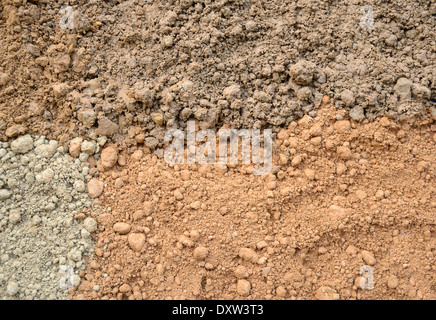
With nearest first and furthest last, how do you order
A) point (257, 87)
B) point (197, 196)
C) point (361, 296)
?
1. point (361, 296)
2. point (197, 196)
3. point (257, 87)

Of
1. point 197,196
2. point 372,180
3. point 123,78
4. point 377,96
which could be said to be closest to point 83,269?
point 197,196

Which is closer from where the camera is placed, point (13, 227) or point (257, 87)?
point (13, 227)

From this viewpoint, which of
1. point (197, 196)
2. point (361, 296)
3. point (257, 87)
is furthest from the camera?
point (257, 87)

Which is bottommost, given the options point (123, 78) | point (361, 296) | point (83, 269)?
point (361, 296)

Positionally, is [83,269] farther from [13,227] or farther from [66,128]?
[66,128]

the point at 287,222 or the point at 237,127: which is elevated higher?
the point at 237,127

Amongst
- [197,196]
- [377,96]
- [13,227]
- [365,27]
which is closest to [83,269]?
[13,227]

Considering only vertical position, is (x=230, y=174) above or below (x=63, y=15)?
below

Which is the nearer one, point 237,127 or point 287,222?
point 287,222
